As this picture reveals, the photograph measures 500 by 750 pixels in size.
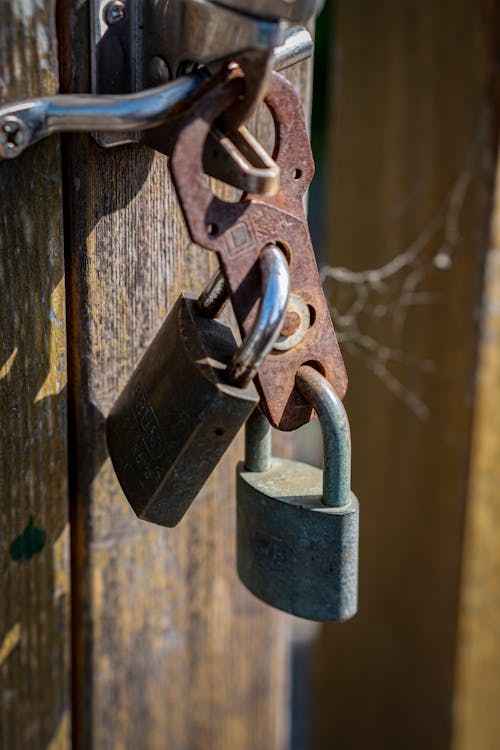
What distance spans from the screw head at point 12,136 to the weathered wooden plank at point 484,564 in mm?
919

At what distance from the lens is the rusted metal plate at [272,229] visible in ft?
1.83

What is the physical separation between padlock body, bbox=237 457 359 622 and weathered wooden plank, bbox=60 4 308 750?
157 mm

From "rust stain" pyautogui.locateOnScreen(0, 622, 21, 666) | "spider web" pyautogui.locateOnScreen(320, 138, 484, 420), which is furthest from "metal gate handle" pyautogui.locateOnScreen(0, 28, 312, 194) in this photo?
"spider web" pyautogui.locateOnScreen(320, 138, 484, 420)

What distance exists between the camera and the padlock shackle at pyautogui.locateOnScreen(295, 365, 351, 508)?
0.63 metres

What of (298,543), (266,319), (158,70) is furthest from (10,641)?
(158,70)

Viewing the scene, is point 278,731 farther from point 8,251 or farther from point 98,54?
point 98,54

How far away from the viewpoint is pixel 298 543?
0.69m

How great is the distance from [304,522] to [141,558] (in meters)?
0.27

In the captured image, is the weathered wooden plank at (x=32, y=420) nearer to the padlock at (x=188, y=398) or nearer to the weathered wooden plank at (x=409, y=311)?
the padlock at (x=188, y=398)

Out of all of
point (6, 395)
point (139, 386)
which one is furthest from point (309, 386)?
point (6, 395)

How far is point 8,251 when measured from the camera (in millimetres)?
657

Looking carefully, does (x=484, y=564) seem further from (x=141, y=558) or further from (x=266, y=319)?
(x=266, y=319)

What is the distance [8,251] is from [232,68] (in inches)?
9.5

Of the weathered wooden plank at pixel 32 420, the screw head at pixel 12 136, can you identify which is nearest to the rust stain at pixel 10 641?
the weathered wooden plank at pixel 32 420
